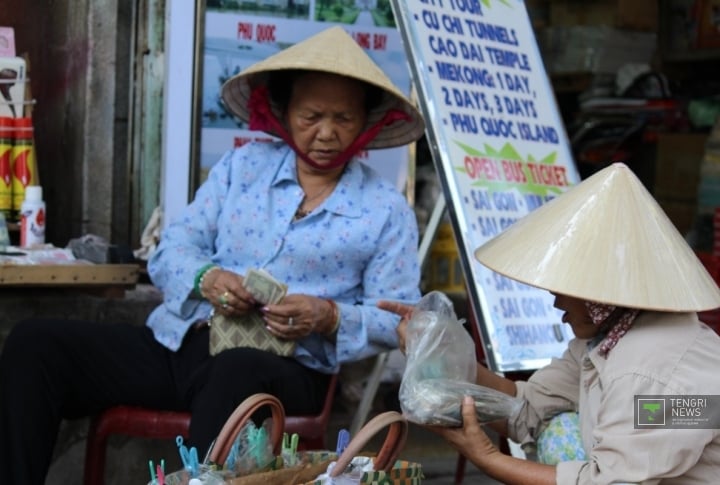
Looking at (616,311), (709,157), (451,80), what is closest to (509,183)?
(451,80)

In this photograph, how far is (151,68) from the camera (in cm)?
438

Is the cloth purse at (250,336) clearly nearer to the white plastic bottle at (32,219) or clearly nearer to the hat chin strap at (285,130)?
the hat chin strap at (285,130)

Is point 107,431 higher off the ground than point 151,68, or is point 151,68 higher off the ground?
point 151,68

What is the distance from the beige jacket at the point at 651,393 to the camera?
2332 mm

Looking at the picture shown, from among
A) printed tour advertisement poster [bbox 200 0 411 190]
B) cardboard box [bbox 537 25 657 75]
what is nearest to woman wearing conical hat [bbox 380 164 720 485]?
printed tour advertisement poster [bbox 200 0 411 190]

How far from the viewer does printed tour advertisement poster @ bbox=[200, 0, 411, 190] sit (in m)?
4.35

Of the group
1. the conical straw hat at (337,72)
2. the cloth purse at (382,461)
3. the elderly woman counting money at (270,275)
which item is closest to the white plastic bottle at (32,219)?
the elderly woman counting money at (270,275)

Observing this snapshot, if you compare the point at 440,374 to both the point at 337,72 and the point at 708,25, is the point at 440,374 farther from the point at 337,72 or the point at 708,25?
the point at 708,25

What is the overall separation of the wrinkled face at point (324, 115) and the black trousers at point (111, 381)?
601mm

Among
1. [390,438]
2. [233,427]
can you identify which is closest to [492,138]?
[390,438]

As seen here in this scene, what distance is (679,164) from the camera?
661cm

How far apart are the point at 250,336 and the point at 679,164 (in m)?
3.90

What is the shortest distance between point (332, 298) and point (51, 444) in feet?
2.78

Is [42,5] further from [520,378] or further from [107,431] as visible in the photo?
[520,378]
